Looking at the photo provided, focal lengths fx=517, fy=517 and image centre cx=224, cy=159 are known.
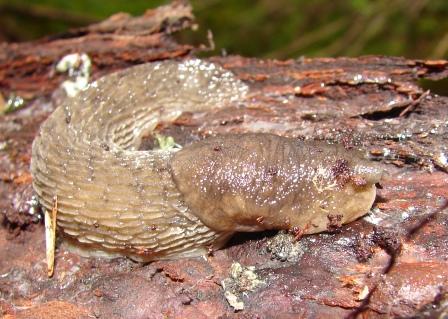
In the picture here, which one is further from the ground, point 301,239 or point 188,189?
point 188,189

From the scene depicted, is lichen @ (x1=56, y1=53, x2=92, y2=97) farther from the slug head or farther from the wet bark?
the slug head

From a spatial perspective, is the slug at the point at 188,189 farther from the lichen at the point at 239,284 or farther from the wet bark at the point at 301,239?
the lichen at the point at 239,284

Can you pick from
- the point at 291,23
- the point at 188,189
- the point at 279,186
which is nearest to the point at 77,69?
the point at 188,189

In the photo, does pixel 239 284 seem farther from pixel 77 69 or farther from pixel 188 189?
pixel 77 69

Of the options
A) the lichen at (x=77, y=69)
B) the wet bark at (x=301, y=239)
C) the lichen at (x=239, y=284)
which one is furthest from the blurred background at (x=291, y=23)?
the lichen at (x=239, y=284)

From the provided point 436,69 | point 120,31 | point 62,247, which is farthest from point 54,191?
point 436,69

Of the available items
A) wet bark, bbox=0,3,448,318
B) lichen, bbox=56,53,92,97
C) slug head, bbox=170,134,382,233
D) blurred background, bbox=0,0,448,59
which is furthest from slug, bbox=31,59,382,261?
blurred background, bbox=0,0,448,59

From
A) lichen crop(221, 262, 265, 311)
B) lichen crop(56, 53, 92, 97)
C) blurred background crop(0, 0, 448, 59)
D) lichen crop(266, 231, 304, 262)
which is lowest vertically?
lichen crop(221, 262, 265, 311)
